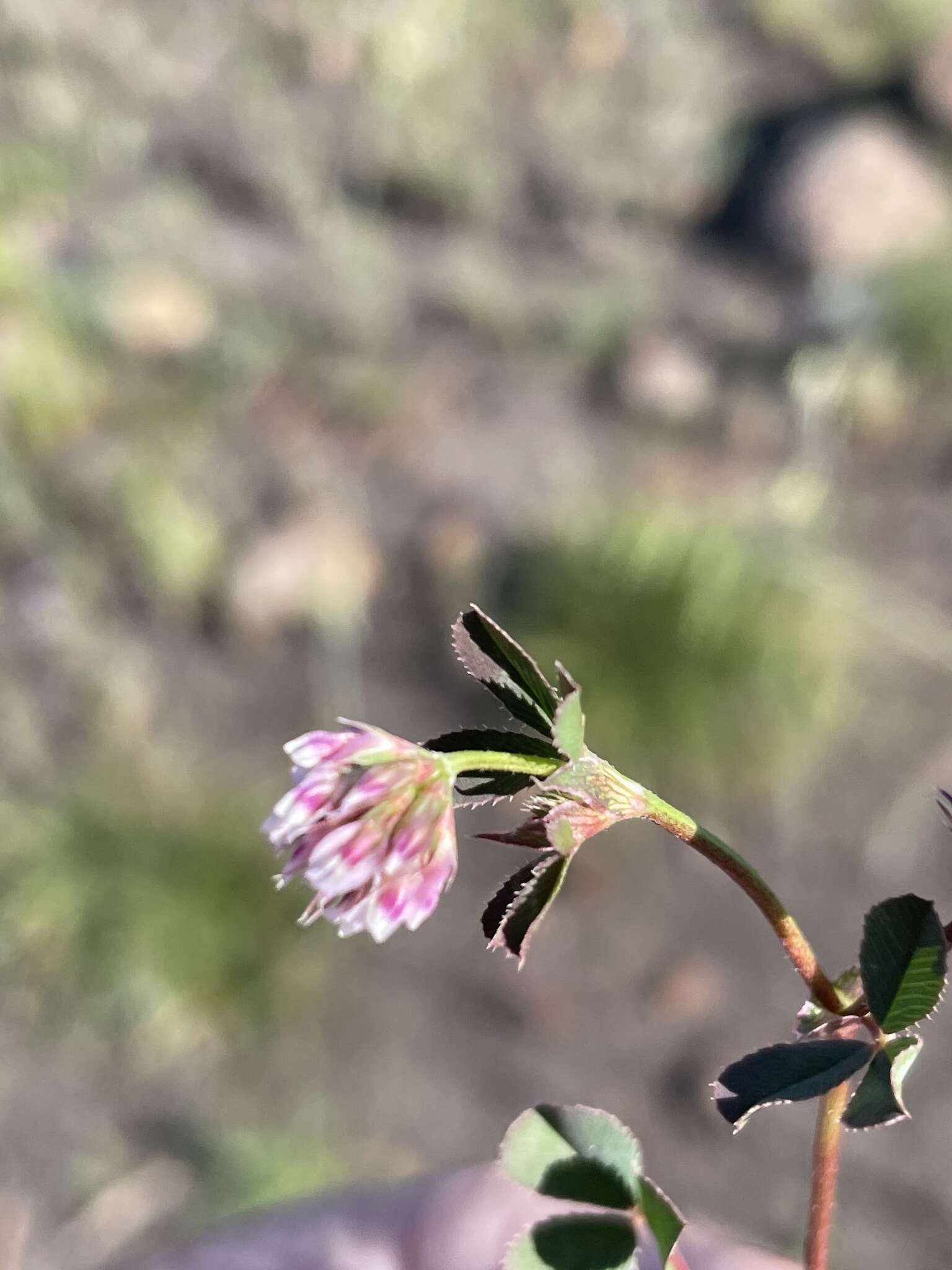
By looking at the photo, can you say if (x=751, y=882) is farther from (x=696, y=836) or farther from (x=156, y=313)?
(x=156, y=313)

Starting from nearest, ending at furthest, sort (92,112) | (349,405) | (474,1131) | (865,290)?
(474,1131) < (349,405) < (865,290) < (92,112)

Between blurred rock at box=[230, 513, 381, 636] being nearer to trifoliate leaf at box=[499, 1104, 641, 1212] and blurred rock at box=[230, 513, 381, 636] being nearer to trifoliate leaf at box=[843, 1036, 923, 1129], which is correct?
trifoliate leaf at box=[499, 1104, 641, 1212]

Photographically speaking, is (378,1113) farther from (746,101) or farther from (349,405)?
(746,101)

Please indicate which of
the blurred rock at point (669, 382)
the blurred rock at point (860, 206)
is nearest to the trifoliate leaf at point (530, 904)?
the blurred rock at point (669, 382)

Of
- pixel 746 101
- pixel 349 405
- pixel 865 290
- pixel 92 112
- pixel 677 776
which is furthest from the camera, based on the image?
pixel 746 101

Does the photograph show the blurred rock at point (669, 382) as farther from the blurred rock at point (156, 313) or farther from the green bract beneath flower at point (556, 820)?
the green bract beneath flower at point (556, 820)

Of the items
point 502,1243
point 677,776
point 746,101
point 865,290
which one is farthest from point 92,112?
point 502,1243

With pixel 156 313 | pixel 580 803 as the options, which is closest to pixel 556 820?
pixel 580 803
